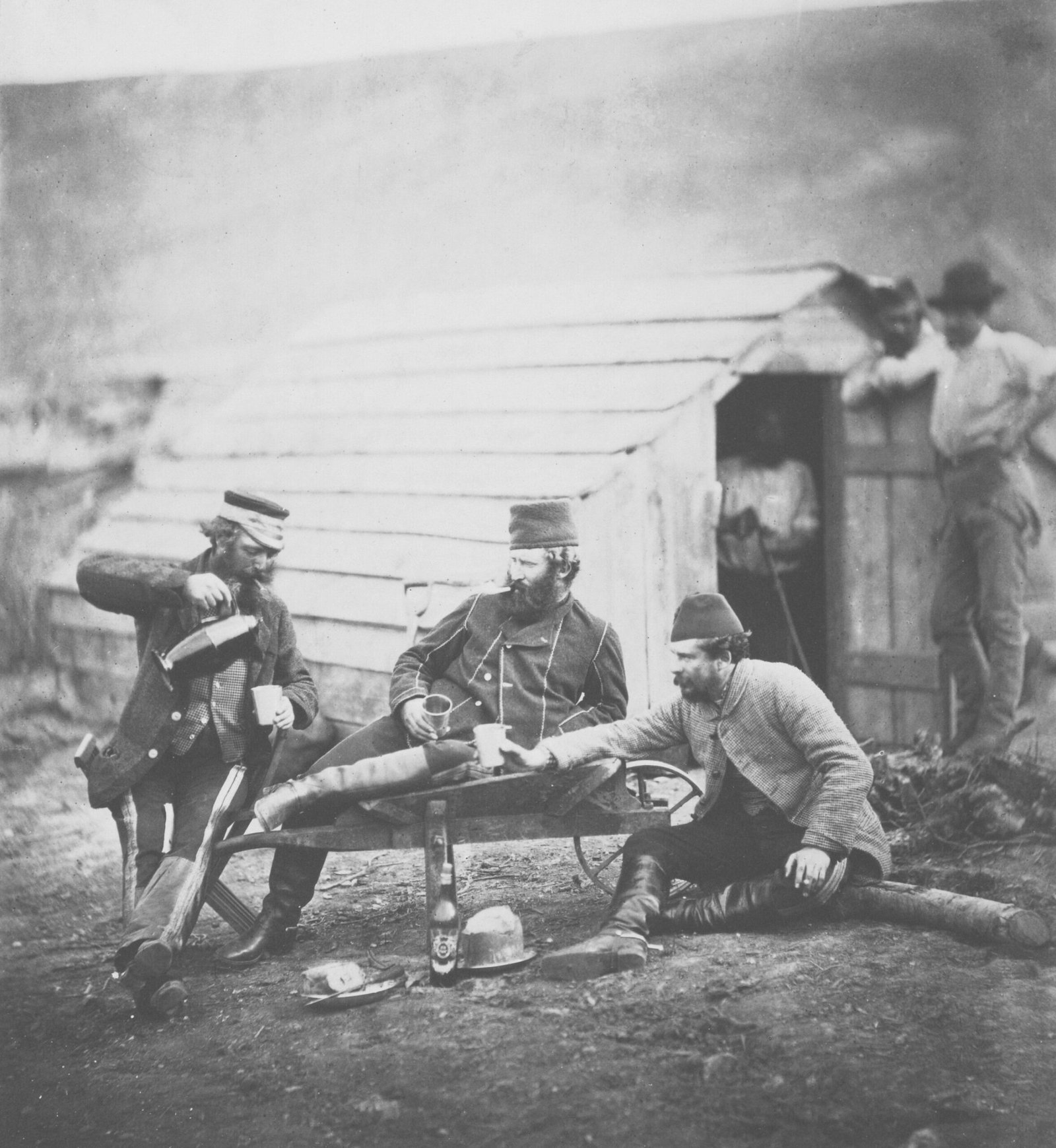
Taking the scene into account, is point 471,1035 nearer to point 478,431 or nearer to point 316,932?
point 316,932

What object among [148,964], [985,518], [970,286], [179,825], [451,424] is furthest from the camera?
[451,424]

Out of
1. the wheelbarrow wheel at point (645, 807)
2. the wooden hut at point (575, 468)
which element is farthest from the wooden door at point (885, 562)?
the wheelbarrow wheel at point (645, 807)

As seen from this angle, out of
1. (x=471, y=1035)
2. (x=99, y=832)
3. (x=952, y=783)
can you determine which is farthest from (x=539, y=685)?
(x=99, y=832)

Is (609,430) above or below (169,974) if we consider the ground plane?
above

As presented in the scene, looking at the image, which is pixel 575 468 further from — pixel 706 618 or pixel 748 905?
pixel 748 905

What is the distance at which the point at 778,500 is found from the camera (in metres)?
7.52

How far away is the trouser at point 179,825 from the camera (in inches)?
178

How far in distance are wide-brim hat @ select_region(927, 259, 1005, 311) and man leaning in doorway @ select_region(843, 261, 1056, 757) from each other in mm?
164

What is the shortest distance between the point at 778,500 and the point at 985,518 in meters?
1.32

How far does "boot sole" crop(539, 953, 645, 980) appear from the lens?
4.30 meters

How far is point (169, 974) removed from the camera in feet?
15.0

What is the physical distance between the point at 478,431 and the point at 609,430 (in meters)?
0.70

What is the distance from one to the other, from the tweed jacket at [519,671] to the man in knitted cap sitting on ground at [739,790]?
333 millimetres

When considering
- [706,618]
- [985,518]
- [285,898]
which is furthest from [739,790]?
[985,518]
